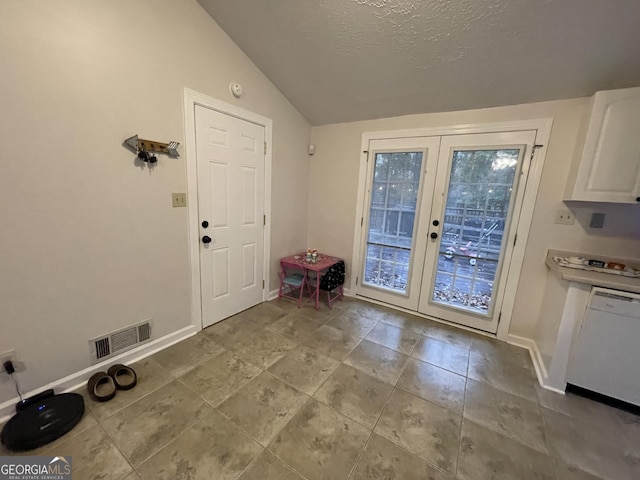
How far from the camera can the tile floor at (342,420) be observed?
Answer: 1.28m

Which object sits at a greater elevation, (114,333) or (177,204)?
(177,204)

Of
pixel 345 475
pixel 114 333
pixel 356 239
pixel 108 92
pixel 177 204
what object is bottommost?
pixel 345 475

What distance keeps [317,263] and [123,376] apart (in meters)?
1.95

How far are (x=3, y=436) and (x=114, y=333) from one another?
0.65 metres

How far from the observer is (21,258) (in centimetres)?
142

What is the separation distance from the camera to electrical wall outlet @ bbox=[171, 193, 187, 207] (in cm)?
205

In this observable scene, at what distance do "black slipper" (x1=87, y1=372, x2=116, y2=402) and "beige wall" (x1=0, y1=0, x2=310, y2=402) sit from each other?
0.16 metres

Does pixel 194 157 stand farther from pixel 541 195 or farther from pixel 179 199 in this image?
pixel 541 195

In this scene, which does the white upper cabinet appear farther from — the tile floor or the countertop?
the tile floor

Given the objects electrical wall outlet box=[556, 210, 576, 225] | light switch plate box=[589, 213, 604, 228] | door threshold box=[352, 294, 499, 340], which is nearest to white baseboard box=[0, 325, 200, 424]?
door threshold box=[352, 294, 499, 340]

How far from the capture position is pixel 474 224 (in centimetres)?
253

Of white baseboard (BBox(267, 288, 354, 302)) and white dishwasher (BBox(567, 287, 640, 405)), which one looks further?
white baseboard (BBox(267, 288, 354, 302))

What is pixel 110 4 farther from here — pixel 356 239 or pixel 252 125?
pixel 356 239

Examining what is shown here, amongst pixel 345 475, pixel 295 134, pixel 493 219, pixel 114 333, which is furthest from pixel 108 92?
pixel 493 219
